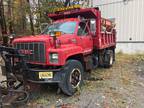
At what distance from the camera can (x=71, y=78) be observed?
6.47m

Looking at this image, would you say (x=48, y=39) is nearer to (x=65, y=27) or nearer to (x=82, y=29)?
(x=65, y=27)

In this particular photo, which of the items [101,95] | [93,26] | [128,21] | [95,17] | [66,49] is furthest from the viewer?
[128,21]

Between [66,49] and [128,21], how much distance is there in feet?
34.3

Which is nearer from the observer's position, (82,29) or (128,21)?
(82,29)

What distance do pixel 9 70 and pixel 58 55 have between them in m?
1.55

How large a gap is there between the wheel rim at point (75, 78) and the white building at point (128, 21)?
947 centimetres

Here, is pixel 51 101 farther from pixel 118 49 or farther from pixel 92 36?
pixel 118 49

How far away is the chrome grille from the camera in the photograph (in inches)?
242

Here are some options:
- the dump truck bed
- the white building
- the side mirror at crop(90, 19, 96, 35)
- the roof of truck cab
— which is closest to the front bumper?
the side mirror at crop(90, 19, 96, 35)

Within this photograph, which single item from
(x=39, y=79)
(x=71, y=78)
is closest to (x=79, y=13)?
(x=71, y=78)

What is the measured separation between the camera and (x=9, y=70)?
21.2 ft

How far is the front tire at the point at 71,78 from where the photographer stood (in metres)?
6.20

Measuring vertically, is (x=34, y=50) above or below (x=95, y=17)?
below

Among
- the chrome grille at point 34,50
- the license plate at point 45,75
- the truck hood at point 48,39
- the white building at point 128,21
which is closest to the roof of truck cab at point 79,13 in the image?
the truck hood at point 48,39
